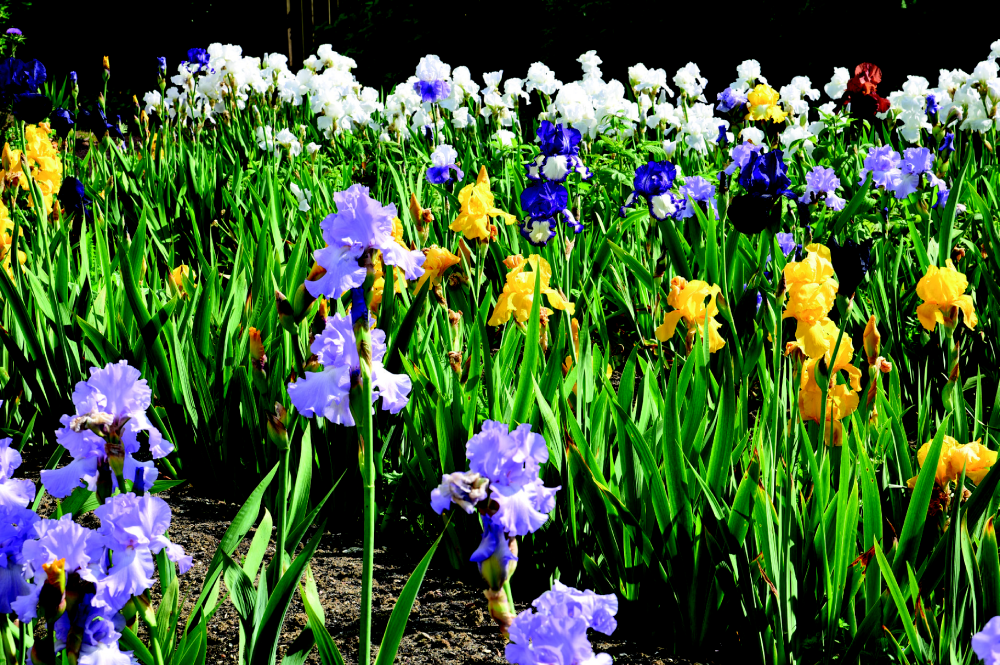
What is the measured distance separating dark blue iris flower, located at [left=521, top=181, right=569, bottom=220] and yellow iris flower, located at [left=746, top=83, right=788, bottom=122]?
1.64 m

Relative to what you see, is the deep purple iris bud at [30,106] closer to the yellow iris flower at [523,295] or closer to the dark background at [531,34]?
the yellow iris flower at [523,295]

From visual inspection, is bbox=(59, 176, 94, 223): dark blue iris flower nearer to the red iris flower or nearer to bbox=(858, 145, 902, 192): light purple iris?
bbox=(858, 145, 902, 192): light purple iris

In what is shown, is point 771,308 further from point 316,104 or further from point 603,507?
A: point 316,104

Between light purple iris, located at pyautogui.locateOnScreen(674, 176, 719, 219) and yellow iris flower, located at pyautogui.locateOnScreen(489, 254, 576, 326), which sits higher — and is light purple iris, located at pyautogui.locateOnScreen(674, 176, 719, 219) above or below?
above

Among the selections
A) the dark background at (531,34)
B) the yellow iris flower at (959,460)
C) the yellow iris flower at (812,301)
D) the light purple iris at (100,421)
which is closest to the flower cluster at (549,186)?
the yellow iris flower at (812,301)

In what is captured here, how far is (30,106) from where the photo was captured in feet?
10.3

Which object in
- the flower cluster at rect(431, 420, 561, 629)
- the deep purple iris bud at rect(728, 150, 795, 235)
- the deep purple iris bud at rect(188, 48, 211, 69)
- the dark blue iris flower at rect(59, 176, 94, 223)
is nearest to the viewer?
the flower cluster at rect(431, 420, 561, 629)

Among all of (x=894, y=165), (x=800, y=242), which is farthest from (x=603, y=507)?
(x=894, y=165)

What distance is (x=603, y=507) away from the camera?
4.48 feet

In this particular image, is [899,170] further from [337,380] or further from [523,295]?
[337,380]

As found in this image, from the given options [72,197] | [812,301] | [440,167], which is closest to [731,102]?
[440,167]

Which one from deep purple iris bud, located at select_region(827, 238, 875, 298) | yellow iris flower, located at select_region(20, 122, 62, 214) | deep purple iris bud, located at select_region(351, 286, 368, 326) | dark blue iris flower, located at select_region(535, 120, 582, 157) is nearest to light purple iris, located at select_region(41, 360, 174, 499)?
deep purple iris bud, located at select_region(351, 286, 368, 326)

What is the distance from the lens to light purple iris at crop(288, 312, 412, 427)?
34.0 inches

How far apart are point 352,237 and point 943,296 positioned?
125cm
